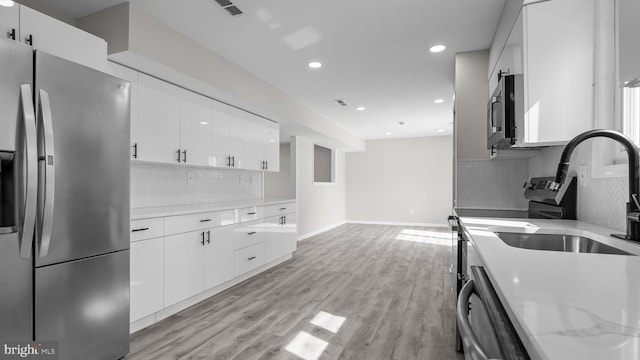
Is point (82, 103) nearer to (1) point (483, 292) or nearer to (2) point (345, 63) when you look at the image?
(1) point (483, 292)

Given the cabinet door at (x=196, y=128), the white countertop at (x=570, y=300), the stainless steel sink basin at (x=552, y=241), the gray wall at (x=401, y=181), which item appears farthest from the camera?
the gray wall at (x=401, y=181)

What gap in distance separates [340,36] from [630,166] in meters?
2.31

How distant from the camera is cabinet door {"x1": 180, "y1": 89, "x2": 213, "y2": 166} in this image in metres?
3.18

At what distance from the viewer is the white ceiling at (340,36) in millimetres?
2404

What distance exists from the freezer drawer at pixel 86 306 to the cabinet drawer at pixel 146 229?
32cm

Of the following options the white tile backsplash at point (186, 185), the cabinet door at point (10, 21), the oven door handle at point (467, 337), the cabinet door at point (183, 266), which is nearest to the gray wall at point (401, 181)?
the white tile backsplash at point (186, 185)

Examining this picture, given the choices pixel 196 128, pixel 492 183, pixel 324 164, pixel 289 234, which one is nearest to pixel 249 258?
pixel 289 234

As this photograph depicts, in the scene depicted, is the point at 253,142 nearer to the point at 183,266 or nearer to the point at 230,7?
the point at 183,266

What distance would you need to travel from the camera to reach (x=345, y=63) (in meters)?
3.49

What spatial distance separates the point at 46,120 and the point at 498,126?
8.59 feet

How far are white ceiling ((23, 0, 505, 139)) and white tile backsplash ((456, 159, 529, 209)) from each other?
1140mm

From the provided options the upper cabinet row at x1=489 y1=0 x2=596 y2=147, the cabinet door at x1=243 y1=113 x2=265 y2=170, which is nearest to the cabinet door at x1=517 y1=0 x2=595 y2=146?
the upper cabinet row at x1=489 y1=0 x2=596 y2=147

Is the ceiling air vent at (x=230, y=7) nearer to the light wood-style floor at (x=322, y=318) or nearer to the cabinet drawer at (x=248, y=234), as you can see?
the cabinet drawer at (x=248, y=234)

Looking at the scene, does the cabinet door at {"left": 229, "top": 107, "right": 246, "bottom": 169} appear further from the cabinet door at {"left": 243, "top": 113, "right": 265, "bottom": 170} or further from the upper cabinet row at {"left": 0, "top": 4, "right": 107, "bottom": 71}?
the upper cabinet row at {"left": 0, "top": 4, "right": 107, "bottom": 71}
